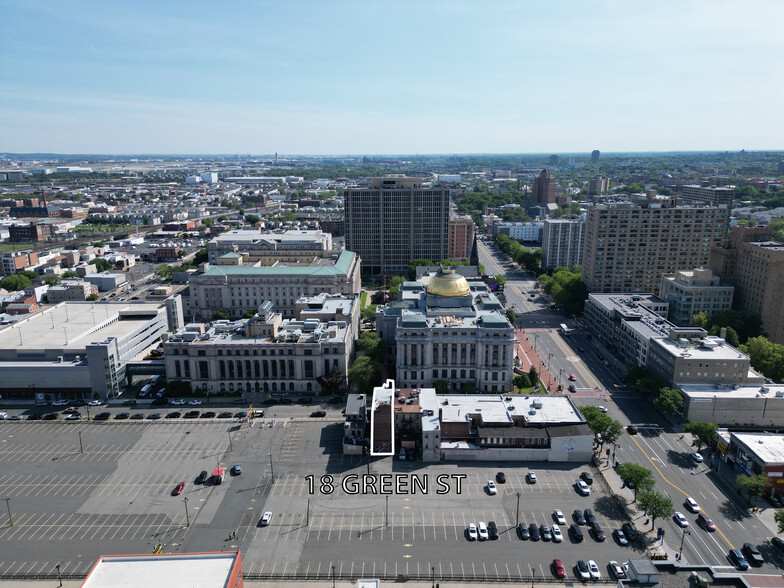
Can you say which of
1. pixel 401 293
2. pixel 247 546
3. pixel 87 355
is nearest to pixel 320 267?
pixel 401 293

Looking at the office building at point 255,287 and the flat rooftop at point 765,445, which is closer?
the flat rooftop at point 765,445

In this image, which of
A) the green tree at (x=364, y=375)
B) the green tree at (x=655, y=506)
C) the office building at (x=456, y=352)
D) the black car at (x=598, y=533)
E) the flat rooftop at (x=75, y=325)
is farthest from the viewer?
the flat rooftop at (x=75, y=325)

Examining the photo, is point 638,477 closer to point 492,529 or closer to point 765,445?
point 492,529

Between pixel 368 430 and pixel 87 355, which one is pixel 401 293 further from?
pixel 87 355

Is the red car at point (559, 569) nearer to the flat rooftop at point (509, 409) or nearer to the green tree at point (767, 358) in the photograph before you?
the flat rooftop at point (509, 409)

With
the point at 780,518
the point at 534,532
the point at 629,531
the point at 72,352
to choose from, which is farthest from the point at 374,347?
the point at 780,518

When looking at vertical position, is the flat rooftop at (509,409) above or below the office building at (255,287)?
below

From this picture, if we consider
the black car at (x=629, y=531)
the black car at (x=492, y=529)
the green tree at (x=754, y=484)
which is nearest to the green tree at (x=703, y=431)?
the green tree at (x=754, y=484)

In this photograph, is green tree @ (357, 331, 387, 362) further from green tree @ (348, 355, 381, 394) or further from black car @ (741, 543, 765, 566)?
black car @ (741, 543, 765, 566)
